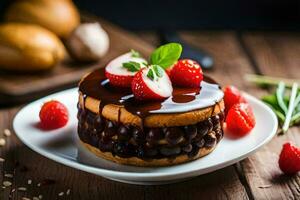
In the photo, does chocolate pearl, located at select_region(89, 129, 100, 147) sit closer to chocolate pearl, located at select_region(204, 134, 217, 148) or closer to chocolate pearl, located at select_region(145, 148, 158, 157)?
chocolate pearl, located at select_region(145, 148, 158, 157)

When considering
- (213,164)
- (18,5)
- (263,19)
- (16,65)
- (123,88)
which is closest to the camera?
(213,164)

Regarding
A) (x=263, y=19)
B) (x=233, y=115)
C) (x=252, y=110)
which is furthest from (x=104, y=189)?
(x=263, y=19)

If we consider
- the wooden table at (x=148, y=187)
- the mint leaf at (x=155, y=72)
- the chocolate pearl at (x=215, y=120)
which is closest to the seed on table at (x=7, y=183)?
the wooden table at (x=148, y=187)

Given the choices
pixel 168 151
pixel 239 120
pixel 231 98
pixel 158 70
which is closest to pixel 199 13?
pixel 231 98

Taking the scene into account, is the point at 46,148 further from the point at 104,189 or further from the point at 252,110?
the point at 252,110

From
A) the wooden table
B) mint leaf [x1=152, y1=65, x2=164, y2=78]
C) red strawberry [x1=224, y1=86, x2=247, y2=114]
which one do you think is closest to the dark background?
the wooden table

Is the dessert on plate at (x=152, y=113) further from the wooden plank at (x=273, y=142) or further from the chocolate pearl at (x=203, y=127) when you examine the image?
the wooden plank at (x=273, y=142)
